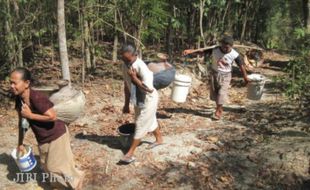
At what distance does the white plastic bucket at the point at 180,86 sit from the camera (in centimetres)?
689

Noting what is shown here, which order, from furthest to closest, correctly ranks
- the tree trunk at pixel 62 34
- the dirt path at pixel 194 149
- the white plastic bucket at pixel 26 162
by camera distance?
1. the tree trunk at pixel 62 34
2. the dirt path at pixel 194 149
3. the white plastic bucket at pixel 26 162

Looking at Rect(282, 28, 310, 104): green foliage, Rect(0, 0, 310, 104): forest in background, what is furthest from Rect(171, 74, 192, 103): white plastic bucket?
Rect(282, 28, 310, 104): green foliage

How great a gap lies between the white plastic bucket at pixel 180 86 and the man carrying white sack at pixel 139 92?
1.68 meters

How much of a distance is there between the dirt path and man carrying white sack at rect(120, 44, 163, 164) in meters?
0.38

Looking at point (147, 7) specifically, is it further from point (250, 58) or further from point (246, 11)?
point (246, 11)

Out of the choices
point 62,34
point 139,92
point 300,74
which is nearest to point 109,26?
point 62,34

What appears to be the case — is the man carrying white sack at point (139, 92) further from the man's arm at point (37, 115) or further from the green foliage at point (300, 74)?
the green foliage at point (300, 74)

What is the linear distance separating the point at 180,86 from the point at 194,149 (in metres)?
1.49

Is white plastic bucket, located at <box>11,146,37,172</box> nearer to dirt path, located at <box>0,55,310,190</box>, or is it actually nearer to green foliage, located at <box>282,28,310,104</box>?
dirt path, located at <box>0,55,310,190</box>

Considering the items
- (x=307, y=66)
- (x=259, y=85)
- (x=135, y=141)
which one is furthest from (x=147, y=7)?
(x=135, y=141)

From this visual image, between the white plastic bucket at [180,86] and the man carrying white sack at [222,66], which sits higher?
the man carrying white sack at [222,66]

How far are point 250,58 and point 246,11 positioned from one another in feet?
10.3

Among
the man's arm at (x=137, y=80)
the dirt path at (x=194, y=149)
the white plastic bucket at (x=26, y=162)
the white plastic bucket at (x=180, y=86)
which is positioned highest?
the man's arm at (x=137, y=80)

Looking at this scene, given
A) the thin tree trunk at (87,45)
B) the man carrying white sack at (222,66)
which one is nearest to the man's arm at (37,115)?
the man carrying white sack at (222,66)
